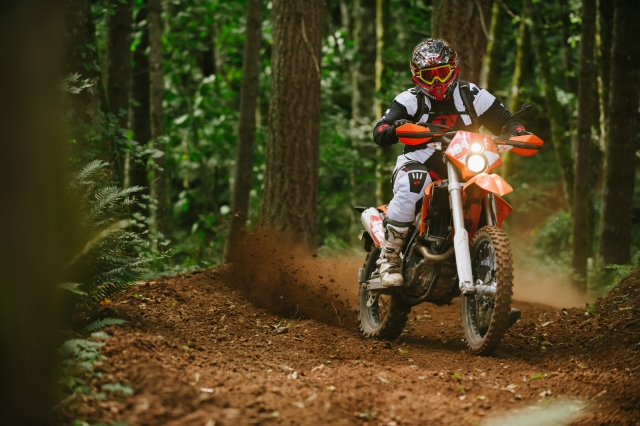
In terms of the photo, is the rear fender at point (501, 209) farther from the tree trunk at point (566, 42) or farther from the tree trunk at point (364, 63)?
the tree trunk at point (364, 63)

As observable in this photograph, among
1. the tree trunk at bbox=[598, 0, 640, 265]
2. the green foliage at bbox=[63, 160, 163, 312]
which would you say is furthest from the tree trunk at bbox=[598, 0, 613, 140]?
the green foliage at bbox=[63, 160, 163, 312]

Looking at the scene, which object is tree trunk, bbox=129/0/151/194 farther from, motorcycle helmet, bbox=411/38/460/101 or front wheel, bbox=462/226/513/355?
front wheel, bbox=462/226/513/355

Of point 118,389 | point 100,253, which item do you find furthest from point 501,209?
point 118,389

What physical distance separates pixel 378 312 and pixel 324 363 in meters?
1.98

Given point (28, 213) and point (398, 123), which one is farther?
point (398, 123)

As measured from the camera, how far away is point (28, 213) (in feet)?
12.2

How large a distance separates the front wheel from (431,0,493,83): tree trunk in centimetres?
443

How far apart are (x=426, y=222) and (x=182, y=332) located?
2380 mm

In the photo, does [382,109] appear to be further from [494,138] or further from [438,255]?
[438,255]

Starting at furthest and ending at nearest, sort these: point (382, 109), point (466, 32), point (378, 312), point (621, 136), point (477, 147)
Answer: point (382, 109), point (621, 136), point (466, 32), point (378, 312), point (477, 147)

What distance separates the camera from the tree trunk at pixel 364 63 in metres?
19.6

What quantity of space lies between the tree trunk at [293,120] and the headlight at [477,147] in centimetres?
466

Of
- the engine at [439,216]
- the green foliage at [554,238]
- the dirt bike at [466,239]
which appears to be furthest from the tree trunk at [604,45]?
the engine at [439,216]

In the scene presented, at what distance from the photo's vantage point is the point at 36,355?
3.65 m
